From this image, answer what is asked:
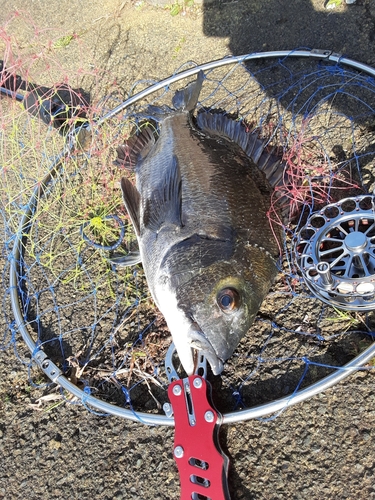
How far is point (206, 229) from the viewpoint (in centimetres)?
255

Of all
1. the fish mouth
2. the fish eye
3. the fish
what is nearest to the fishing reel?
the fish

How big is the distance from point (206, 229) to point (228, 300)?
0.47 metres

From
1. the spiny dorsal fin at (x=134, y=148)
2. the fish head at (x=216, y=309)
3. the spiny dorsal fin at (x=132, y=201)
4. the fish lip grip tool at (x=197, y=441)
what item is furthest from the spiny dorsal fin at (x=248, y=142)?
the fish lip grip tool at (x=197, y=441)

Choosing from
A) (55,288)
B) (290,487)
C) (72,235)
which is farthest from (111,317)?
(290,487)

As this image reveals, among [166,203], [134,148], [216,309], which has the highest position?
[134,148]

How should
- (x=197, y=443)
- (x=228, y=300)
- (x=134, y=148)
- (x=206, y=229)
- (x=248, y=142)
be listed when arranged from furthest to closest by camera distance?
(x=134, y=148)
(x=248, y=142)
(x=206, y=229)
(x=197, y=443)
(x=228, y=300)

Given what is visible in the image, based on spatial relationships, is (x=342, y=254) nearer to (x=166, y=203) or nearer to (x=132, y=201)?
(x=166, y=203)

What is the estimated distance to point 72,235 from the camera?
3699 millimetres

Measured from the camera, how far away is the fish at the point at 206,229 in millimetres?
2328

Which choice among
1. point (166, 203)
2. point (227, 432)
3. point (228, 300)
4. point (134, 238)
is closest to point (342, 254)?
point (228, 300)

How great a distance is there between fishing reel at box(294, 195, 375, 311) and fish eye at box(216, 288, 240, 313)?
0.56 metres

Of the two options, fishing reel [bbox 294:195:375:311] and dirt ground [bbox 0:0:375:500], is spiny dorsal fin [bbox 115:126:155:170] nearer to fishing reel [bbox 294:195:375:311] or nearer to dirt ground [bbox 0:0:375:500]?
dirt ground [bbox 0:0:375:500]

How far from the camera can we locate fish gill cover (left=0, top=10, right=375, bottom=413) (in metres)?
2.74

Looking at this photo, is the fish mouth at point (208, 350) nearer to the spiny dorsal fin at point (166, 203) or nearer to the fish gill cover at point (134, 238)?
the fish gill cover at point (134, 238)
